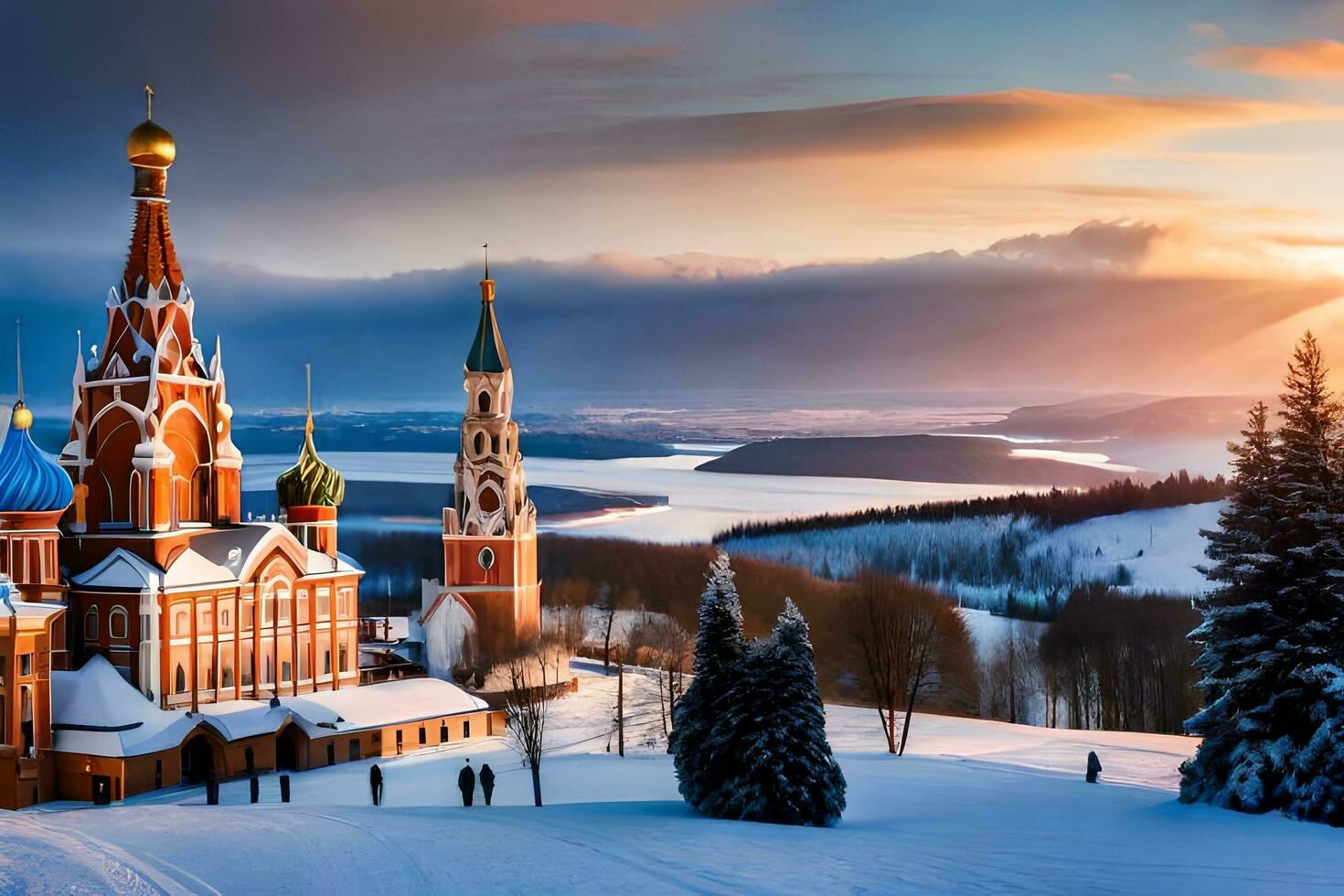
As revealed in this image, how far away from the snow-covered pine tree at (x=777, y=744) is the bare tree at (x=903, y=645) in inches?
501

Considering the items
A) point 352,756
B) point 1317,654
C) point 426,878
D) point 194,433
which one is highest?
point 194,433

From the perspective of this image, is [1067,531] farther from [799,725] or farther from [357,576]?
[799,725]

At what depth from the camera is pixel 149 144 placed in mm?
34250

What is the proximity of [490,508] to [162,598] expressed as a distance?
15534mm

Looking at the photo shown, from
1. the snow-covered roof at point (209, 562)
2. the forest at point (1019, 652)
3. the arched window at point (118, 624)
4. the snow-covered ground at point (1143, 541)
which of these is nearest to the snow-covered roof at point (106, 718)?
the arched window at point (118, 624)

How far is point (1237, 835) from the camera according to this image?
16750 millimetres

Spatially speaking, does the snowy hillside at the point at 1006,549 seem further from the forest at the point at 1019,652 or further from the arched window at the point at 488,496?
the arched window at the point at 488,496

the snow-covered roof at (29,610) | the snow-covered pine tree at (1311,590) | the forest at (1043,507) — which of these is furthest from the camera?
the forest at (1043,507)

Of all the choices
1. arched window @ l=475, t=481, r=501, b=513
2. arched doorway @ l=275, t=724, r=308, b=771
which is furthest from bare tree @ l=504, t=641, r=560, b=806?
arched window @ l=475, t=481, r=501, b=513

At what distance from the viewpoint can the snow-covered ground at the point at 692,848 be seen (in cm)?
1364

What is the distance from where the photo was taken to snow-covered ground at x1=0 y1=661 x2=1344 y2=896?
13.6 metres

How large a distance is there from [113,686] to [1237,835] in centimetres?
2336

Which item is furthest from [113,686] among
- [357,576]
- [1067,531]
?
[1067,531]

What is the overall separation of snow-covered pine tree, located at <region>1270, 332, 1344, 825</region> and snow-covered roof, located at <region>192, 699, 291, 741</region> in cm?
2165
